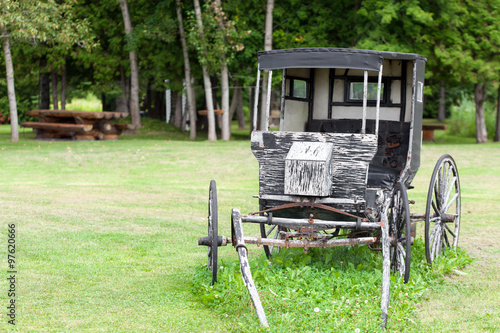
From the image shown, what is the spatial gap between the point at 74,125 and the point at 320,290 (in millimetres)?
20598

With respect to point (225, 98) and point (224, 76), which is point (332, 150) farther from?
point (225, 98)

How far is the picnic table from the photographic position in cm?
2528

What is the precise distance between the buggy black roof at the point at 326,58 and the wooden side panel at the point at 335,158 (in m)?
0.80

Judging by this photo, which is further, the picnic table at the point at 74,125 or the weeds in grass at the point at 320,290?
the picnic table at the point at 74,125

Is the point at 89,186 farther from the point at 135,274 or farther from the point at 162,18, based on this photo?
the point at 162,18

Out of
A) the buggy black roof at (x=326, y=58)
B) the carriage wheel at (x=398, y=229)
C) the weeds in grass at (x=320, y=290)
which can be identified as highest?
the buggy black roof at (x=326, y=58)

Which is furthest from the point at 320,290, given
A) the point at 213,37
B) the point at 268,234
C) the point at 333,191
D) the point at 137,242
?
the point at 213,37

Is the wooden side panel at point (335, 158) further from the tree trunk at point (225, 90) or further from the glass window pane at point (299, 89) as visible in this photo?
the tree trunk at point (225, 90)

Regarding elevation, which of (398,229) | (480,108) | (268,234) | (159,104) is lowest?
(268,234)

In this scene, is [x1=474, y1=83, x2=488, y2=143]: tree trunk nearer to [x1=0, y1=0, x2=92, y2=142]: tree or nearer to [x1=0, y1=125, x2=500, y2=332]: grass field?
[x1=0, y1=125, x2=500, y2=332]: grass field

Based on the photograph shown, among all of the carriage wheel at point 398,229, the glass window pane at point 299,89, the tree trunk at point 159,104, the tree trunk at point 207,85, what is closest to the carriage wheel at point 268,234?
the carriage wheel at point 398,229

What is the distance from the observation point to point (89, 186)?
13.9 m

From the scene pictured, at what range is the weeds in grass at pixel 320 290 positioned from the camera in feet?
18.1

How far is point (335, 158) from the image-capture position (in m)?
6.76
